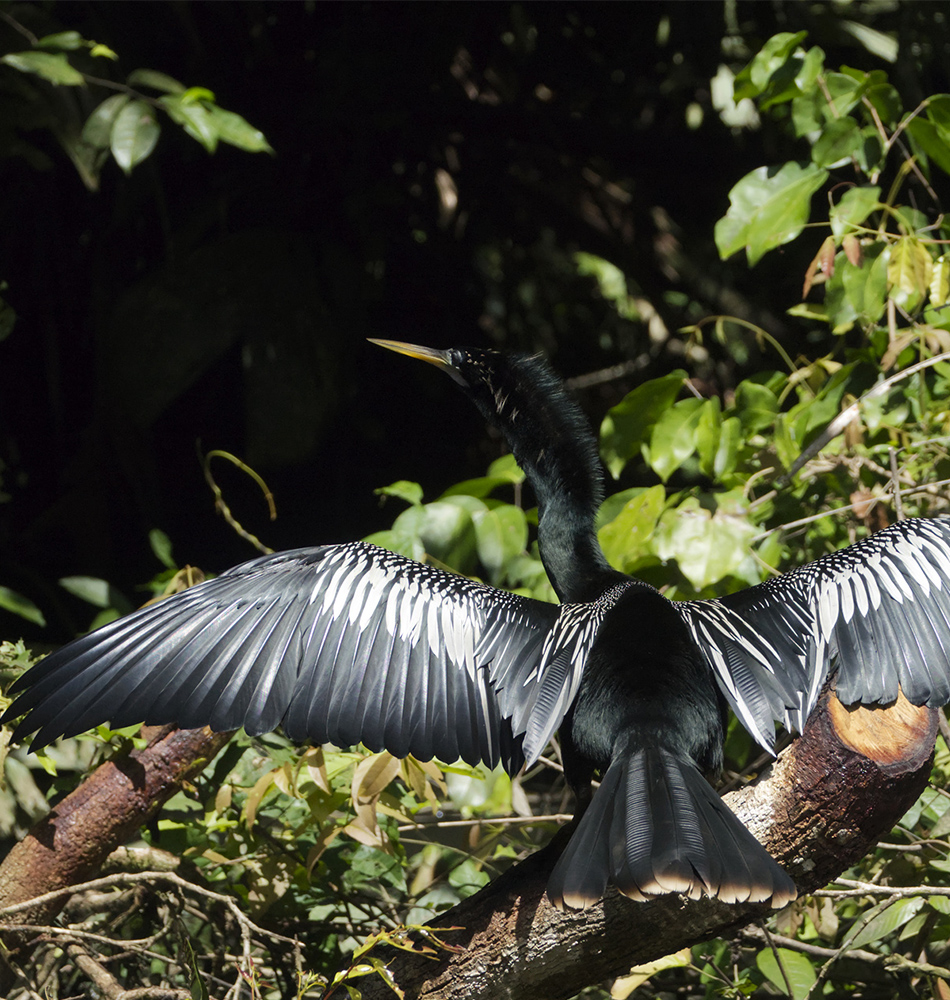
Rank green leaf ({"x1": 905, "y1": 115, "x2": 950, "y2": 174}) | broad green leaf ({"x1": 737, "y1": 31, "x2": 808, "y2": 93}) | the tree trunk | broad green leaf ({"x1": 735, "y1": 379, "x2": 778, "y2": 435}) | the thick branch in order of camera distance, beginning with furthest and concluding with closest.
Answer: broad green leaf ({"x1": 735, "y1": 379, "x2": 778, "y2": 435})
broad green leaf ({"x1": 737, "y1": 31, "x2": 808, "y2": 93})
green leaf ({"x1": 905, "y1": 115, "x2": 950, "y2": 174})
the tree trunk
the thick branch

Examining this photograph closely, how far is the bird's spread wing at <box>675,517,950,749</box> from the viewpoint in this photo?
4.73 ft

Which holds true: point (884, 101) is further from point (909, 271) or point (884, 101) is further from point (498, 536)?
point (498, 536)

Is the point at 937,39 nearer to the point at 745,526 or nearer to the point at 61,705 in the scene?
the point at 745,526

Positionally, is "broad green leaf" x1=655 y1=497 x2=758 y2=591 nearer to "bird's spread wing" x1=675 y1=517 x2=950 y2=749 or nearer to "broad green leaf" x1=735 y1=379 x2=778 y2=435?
"bird's spread wing" x1=675 y1=517 x2=950 y2=749

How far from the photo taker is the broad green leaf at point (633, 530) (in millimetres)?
2066

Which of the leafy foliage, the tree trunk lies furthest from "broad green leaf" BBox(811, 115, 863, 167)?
the tree trunk

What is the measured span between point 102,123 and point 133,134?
0.10 m

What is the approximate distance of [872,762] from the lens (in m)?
1.23

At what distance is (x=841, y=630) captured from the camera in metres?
1.55

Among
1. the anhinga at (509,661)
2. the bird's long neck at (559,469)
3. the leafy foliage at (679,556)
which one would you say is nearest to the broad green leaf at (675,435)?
the leafy foliage at (679,556)

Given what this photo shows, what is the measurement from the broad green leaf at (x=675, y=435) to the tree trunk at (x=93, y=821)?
107 cm

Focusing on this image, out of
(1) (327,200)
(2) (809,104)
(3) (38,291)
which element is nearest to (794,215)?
(2) (809,104)

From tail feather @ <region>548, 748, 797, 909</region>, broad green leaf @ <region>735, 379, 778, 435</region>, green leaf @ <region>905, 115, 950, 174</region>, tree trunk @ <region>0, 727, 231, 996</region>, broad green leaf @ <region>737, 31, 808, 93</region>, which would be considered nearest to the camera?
tail feather @ <region>548, 748, 797, 909</region>

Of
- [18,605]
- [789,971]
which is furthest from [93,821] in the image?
[789,971]
